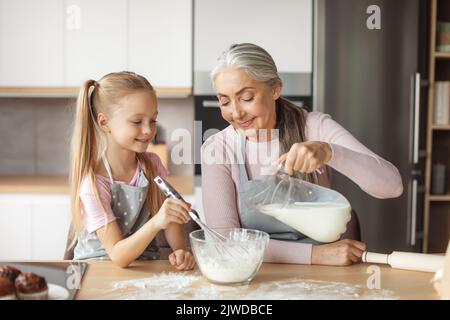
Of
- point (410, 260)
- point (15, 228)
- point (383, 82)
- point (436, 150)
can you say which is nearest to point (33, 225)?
point (15, 228)

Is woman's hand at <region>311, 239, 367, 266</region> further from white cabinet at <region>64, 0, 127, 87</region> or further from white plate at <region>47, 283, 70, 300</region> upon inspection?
white cabinet at <region>64, 0, 127, 87</region>

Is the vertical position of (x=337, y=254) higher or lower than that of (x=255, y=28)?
lower

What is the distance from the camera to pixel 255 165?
34.5 inches

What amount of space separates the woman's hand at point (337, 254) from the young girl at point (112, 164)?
0.19 meters

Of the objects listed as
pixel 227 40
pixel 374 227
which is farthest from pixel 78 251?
pixel 374 227

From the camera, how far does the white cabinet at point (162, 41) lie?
116 centimetres

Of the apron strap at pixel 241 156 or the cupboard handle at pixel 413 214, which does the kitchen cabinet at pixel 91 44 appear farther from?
the cupboard handle at pixel 413 214

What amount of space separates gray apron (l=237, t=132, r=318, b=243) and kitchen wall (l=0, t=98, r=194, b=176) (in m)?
0.33

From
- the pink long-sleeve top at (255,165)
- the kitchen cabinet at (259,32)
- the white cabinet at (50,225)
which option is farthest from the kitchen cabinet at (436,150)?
the white cabinet at (50,225)

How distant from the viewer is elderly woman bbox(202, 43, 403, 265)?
0.83 meters

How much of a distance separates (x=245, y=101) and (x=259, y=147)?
0.26 ft

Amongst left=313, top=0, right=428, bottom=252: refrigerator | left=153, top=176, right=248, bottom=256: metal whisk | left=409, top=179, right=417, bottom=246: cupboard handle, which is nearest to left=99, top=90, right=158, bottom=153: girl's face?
left=153, top=176, right=248, bottom=256: metal whisk

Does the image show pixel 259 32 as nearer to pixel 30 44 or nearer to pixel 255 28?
pixel 255 28

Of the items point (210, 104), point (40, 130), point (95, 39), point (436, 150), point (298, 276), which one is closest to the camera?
point (298, 276)
